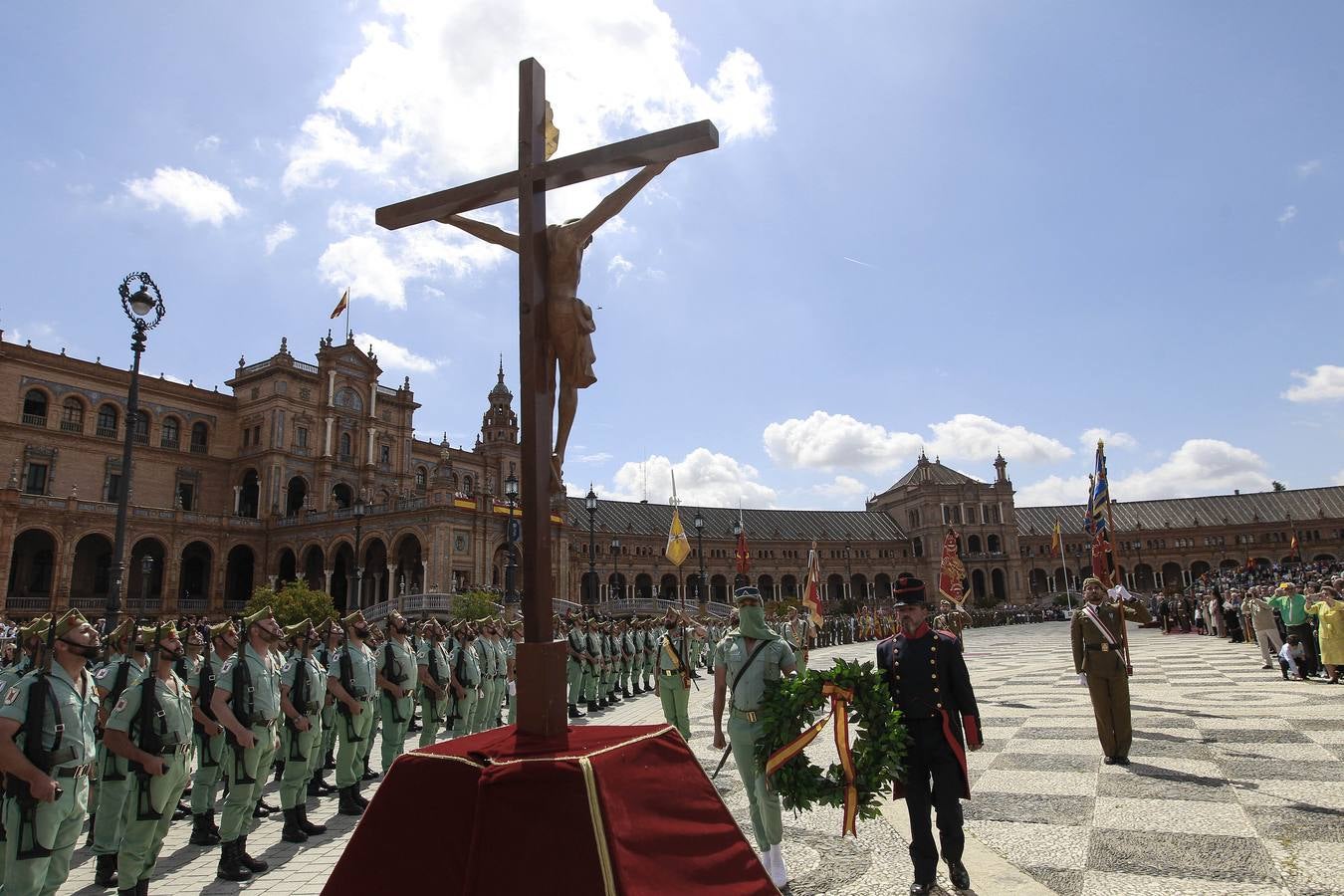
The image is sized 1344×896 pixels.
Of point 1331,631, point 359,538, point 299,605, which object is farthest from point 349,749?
point 359,538

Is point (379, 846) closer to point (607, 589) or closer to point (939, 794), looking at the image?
point (939, 794)

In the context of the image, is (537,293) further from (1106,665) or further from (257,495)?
(257,495)

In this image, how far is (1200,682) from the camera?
14.8 metres

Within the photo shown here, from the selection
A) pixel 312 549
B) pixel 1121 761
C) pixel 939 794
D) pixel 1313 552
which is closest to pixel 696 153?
pixel 939 794

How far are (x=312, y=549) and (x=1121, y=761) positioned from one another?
47.2 m

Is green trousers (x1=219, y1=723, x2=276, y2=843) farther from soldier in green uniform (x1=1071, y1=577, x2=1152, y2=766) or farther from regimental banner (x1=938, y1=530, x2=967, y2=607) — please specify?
regimental banner (x1=938, y1=530, x2=967, y2=607)

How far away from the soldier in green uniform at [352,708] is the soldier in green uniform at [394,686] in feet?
1.10

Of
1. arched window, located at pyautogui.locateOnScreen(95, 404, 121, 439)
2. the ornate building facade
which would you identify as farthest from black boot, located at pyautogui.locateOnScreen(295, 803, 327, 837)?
arched window, located at pyautogui.locateOnScreen(95, 404, 121, 439)

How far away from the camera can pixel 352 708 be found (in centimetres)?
821

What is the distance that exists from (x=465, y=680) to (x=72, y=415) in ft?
158

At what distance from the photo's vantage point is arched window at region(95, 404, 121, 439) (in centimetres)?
4647

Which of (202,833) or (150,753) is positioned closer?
(150,753)

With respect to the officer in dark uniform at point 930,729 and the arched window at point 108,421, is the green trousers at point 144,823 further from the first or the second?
the arched window at point 108,421

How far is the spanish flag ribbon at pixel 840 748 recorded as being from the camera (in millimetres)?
4629
